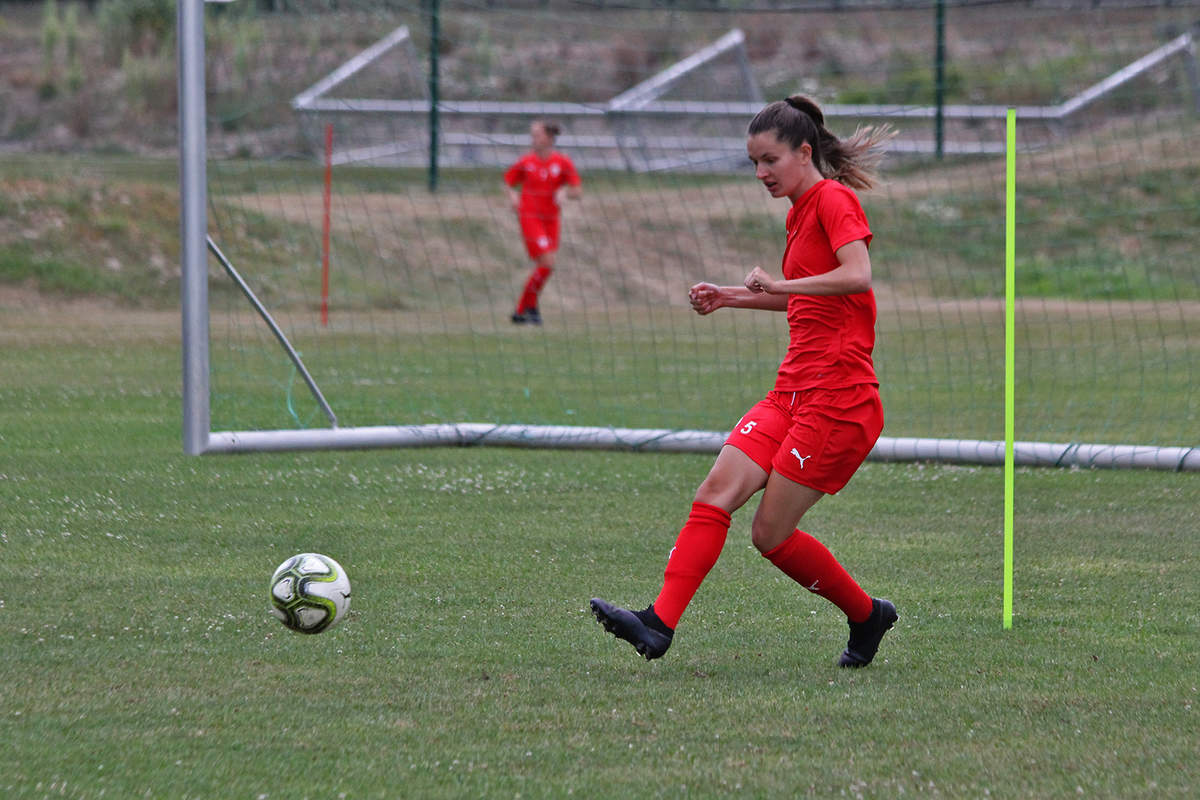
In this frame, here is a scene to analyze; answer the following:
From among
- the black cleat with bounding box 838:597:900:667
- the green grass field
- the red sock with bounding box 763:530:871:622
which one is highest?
the red sock with bounding box 763:530:871:622

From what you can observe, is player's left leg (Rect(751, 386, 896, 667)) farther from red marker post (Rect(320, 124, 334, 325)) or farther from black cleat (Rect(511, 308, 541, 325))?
black cleat (Rect(511, 308, 541, 325))

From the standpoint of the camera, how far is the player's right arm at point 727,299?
5.00 metres

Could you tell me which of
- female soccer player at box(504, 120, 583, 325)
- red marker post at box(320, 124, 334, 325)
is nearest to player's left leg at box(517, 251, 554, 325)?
female soccer player at box(504, 120, 583, 325)

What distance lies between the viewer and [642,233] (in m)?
22.8

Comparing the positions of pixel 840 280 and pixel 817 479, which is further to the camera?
pixel 817 479

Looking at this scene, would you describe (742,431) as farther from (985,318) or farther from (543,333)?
→ (985,318)

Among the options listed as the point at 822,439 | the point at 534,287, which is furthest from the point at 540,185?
the point at 822,439

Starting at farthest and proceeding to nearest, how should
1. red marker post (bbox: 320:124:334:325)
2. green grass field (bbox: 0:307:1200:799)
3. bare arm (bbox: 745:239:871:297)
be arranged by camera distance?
red marker post (bbox: 320:124:334:325) < bare arm (bbox: 745:239:871:297) < green grass field (bbox: 0:307:1200:799)

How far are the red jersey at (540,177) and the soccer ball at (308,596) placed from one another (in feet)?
39.8

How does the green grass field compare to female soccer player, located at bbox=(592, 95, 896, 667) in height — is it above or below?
below

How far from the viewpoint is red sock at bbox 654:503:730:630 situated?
5.03 m

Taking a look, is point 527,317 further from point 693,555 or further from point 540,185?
point 693,555

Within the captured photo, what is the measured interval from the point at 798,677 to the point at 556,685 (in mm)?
826

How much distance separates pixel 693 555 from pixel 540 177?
42.6 feet
